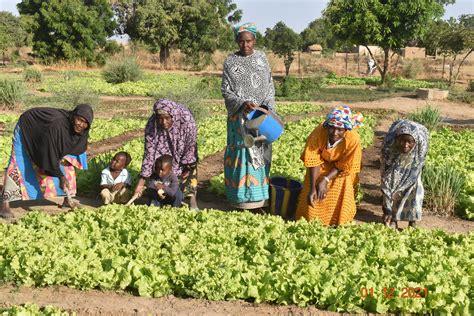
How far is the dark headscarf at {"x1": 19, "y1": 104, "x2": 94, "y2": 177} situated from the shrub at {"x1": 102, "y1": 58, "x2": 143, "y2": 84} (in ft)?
52.0

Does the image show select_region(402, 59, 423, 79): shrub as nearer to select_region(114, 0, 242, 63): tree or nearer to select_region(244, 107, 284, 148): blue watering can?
select_region(114, 0, 242, 63): tree

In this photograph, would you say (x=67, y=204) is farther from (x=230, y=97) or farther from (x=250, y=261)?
(x=250, y=261)

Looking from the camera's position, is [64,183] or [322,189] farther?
[64,183]

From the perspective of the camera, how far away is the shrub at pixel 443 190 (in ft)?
20.6

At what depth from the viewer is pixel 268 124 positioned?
5758 millimetres

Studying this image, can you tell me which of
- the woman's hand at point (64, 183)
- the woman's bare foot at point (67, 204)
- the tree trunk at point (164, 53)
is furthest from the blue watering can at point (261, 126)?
the tree trunk at point (164, 53)

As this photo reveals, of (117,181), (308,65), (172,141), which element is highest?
(308,65)

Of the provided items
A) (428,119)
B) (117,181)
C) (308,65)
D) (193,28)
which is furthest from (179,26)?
(117,181)

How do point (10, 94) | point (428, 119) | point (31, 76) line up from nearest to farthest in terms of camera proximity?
point (428, 119), point (10, 94), point (31, 76)

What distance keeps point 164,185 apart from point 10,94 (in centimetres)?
930

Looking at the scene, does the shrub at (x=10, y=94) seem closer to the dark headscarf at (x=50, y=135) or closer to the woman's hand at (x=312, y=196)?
the dark headscarf at (x=50, y=135)

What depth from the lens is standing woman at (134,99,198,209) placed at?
5914 millimetres

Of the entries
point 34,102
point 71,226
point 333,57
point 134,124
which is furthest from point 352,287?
point 333,57

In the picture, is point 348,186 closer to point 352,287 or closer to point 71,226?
point 352,287
